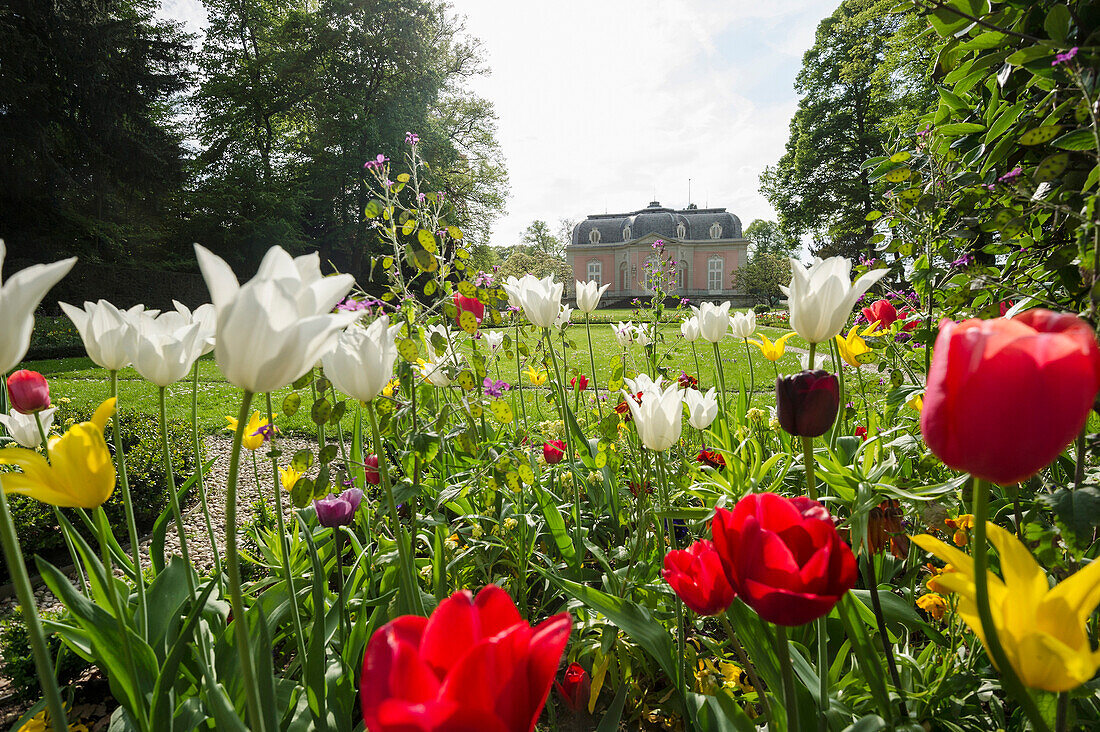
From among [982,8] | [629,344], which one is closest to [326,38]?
[629,344]

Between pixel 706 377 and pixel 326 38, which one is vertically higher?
pixel 326 38

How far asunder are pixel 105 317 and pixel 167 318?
0.10 meters

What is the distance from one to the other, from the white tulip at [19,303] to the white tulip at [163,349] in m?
0.44

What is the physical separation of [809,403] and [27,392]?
5.15ft

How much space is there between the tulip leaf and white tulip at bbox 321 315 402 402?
3.30 feet

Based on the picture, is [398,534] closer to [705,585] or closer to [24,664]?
[705,585]

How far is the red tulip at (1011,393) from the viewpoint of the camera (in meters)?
0.42

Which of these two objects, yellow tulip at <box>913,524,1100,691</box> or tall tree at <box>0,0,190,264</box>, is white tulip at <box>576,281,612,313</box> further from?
tall tree at <box>0,0,190,264</box>

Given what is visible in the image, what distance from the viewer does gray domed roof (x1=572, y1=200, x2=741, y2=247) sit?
41.0 m

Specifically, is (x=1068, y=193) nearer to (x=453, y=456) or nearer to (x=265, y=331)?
(x=265, y=331)

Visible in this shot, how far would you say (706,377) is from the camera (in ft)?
23.7

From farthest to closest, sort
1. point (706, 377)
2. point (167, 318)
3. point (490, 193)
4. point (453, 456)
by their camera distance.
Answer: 1. point (490, 193)
2. point (706, 377)
3. point (453, 456)
4. point (167, 318)

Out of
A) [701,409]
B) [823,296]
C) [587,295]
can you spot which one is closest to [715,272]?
[587,295]

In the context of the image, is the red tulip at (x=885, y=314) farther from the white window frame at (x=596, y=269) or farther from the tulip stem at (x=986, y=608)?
the white window frame at (x=596, y=269)
